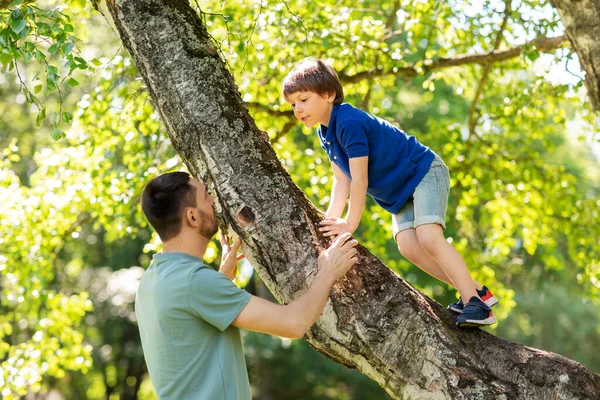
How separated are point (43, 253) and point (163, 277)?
5.96m

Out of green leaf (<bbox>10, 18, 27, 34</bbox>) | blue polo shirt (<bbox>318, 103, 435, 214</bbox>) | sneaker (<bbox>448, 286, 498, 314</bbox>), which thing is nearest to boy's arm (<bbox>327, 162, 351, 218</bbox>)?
blue polo shirt (<bbox>318, 103, 435, 214</bbox>)

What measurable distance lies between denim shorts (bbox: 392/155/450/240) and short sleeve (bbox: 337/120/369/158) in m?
0.36

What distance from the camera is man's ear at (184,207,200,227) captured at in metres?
3.08

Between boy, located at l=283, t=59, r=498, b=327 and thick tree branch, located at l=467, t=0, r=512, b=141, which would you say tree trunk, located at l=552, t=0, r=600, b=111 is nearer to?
boy, located at l=283, t=59, r=498, b=327

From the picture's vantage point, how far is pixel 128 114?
7242 millimetres

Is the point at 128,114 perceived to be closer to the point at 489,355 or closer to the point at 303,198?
the point at 303,198

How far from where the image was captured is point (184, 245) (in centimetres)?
305

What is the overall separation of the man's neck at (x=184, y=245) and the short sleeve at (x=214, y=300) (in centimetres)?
24

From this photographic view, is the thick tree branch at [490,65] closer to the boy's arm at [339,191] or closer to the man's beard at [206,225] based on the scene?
the boy's arm at [339,191]

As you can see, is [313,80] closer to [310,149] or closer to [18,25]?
[18,25]

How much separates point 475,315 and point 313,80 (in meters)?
1.48

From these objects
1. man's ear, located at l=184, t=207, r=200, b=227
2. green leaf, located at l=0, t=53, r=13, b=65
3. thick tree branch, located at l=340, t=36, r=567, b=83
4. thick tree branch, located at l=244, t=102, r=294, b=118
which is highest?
thick tree branch, located at l=340, t=36, r=567, b=83

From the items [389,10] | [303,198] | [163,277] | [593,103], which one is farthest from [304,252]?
[389,10]

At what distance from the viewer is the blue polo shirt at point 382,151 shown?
3918mm
